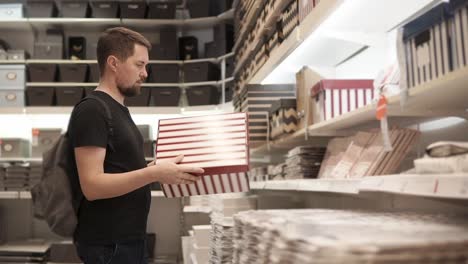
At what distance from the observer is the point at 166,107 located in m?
5.59

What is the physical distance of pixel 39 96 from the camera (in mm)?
5496

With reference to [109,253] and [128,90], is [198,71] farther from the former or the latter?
[109,253]

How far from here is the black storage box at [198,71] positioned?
5.59 m

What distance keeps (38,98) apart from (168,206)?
1756mm

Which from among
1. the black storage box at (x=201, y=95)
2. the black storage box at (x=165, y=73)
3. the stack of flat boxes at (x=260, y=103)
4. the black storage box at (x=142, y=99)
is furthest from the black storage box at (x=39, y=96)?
the stack of flat boxes at (x=260, y=103)

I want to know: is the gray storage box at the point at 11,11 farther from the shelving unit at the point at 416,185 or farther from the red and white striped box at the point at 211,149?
the shelving unit at the point at 416,185

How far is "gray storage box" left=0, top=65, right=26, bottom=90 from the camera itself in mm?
5406

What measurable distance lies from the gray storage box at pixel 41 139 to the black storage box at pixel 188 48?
1.55 meters

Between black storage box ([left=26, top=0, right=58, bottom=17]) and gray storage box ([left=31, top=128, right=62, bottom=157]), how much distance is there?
1.21 m

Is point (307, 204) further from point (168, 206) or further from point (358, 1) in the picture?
point (168, 206)

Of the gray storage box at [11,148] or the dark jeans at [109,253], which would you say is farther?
the gray storage box at [11,148]

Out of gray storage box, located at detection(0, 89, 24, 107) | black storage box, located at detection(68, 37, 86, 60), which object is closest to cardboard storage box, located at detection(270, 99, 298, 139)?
black storage box, located at detection(68, 37, 86, 60)

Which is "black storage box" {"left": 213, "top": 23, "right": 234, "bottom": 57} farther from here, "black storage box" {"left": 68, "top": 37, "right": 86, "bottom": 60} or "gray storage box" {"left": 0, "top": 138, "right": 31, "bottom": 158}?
"gray storage box" {"left": 0, "top": 138, "right": 31, "bottom": 158}

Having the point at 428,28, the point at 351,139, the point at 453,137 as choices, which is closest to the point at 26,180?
the point at 351,139
